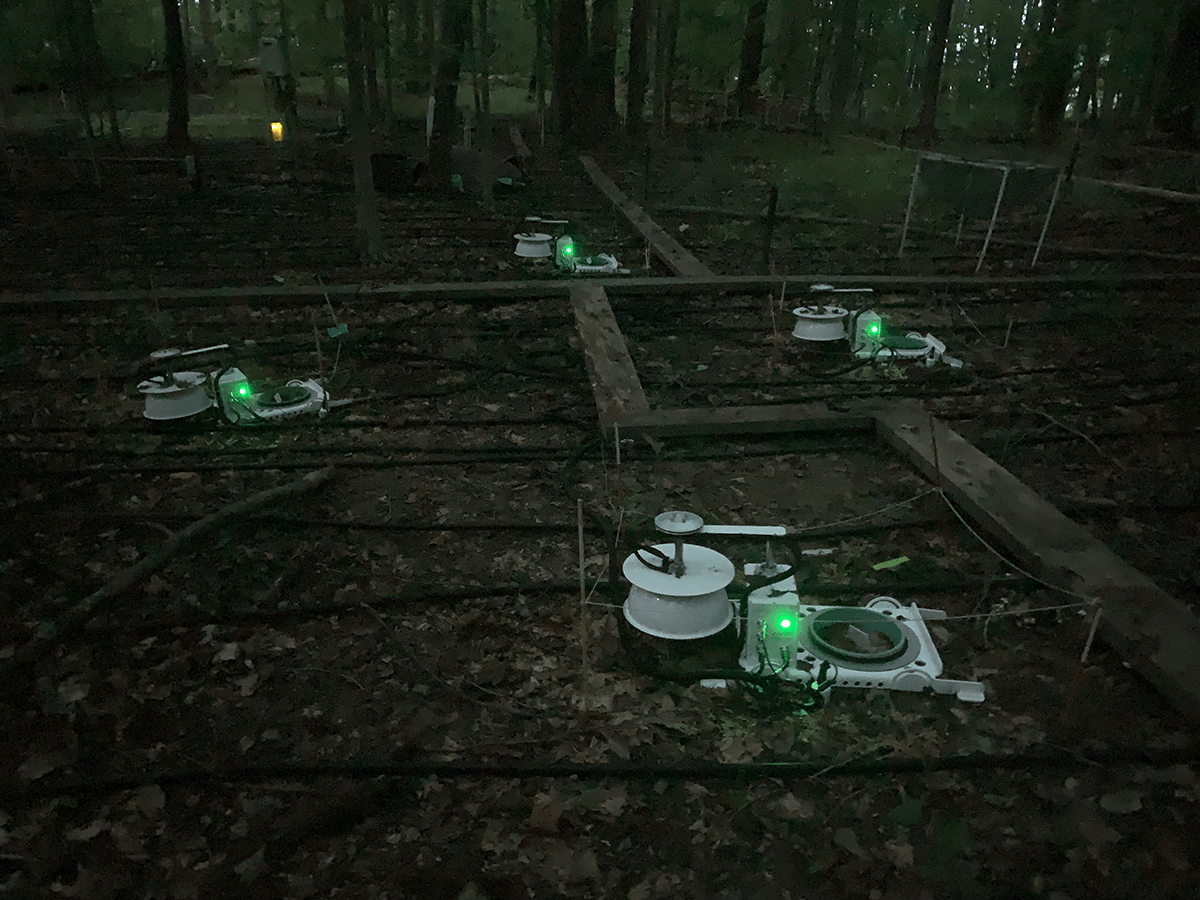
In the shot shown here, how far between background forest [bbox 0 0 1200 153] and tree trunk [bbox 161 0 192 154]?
0.10 m

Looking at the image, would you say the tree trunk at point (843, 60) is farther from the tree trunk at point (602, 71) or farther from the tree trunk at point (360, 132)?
the tree trunk at point (360, 132)

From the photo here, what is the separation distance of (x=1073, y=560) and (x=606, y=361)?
4.10 meters

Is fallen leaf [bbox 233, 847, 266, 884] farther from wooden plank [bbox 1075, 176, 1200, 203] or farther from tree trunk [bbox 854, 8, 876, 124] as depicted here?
tree trunk [bbox 854, 8, 876, 124]

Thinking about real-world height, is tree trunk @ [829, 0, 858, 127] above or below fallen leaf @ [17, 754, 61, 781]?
above

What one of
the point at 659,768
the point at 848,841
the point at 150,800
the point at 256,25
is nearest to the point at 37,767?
the point at 150,800

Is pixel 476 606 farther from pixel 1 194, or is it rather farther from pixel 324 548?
pixel 1 194

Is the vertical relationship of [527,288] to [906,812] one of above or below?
above

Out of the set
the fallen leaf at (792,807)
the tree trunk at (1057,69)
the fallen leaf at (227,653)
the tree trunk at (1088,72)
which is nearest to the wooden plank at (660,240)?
the fallen leaf at (227,653)

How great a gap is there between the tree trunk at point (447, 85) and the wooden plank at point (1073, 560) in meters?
11.2

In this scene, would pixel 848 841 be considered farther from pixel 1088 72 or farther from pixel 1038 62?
pixel 1088 72

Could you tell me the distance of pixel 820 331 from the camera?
788 centimetres

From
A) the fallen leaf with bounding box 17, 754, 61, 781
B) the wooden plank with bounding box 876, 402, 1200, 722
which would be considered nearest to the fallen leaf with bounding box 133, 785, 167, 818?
the fallen leaf with bounding box 17, 754, 61, 781

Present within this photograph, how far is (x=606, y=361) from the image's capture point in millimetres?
7160

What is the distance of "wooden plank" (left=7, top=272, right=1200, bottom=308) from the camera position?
8.63m
